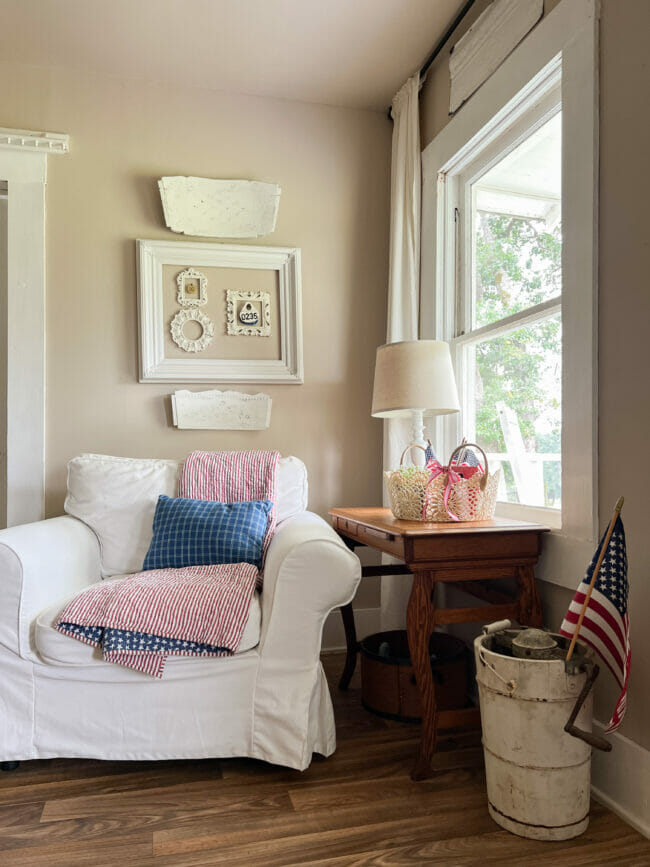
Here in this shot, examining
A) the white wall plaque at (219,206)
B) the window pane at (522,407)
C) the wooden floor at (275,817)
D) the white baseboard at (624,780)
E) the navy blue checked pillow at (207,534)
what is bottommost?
the wooden floor at (275,817)

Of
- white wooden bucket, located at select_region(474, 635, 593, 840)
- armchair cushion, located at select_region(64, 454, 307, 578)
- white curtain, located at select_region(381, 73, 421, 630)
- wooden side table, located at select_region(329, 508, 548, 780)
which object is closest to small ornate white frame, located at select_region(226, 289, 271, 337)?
white curtain, located at select_region(381, 73, 421, 630)

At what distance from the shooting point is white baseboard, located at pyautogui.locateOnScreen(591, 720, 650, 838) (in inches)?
63.4

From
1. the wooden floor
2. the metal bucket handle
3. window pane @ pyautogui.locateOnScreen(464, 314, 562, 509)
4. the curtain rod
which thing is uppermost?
the curtain rod

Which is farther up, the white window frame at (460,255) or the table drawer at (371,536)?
the white window frame at (460,255)

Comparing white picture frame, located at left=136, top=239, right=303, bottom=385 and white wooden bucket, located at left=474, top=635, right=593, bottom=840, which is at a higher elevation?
white picture frame, located at left=136, top=239, right=303, bottom=385

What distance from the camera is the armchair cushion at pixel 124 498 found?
248 cm

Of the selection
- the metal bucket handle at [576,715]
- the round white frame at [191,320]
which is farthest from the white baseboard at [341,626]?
the metal bucket handle at [576,715]

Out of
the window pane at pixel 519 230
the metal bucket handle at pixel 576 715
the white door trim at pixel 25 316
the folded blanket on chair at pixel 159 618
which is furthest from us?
the white door trim at pixel 25 316

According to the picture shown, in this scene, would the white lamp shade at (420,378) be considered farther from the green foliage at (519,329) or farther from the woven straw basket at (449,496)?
the woven straw basket at (449,496)

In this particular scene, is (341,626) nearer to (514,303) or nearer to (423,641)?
(423,641)

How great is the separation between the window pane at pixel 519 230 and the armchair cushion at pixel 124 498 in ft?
3.43

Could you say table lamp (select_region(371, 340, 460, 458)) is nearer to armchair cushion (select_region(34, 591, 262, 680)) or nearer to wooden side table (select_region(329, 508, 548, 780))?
wooden side table (select_region(329, 508, 548, 780))

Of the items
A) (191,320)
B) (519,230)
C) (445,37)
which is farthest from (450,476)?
(445,37)

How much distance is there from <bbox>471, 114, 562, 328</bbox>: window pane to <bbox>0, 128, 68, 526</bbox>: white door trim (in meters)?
1.76
